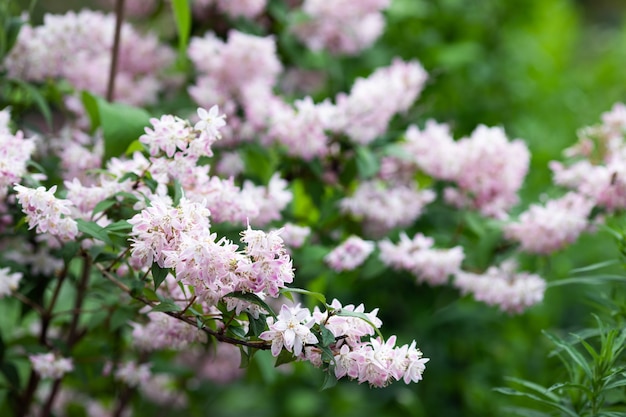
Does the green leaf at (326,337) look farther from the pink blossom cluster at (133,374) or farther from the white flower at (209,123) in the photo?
the pink blossom cluster at (133,374)

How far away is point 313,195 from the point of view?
4.43ft

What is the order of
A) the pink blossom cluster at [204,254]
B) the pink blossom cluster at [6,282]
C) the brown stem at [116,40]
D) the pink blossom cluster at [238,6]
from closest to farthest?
the pink blossom cluster at [204,254]
the pink blossom cluster at [6,282]
the brown stem at [116,40]
the pink blossom cluster at [238,6]

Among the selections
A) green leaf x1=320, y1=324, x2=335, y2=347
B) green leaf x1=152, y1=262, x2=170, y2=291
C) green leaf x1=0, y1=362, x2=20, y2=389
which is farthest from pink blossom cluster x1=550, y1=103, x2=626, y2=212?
green leaf x1=0, y1=362, x2=20, y2=389

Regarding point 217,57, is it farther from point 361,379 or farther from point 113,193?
point 361,379

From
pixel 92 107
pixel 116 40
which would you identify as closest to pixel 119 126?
pixel 92 107

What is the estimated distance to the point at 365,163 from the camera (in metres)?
1.31

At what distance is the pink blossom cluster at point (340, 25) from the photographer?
4.93 feet

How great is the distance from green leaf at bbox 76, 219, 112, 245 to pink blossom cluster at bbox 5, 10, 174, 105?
1.61 feet

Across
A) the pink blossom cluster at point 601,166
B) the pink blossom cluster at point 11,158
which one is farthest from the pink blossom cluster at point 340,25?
the pink blossom cluster at point 11,158

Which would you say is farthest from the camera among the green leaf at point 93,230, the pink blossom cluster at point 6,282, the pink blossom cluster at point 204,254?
the pink blossom cluster at point 6,282

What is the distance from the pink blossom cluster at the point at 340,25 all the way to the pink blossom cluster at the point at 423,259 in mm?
515

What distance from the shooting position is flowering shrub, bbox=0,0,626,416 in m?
0.92

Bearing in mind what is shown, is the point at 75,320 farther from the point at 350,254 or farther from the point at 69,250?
the point at 350,254

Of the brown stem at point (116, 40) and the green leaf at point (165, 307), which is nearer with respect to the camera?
the green leaf at point (165, 307)
